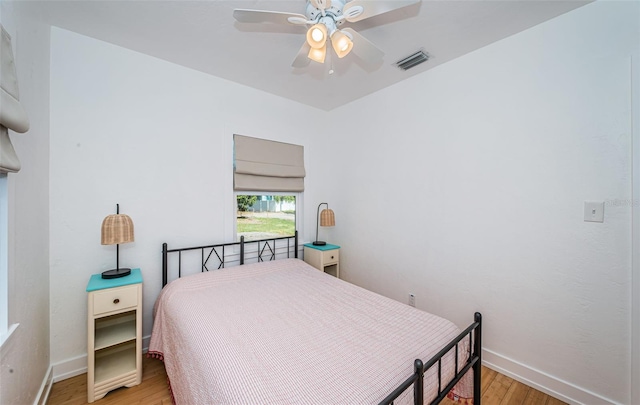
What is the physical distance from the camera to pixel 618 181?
1.54 metres

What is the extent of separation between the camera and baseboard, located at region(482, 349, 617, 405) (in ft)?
5.41

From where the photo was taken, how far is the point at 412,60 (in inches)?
90.3

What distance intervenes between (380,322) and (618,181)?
5.73ft

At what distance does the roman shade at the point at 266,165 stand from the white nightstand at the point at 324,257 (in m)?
0.80

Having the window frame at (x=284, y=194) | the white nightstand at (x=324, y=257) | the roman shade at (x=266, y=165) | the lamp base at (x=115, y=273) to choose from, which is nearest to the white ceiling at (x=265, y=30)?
the roman shade at (x=266, y=165)

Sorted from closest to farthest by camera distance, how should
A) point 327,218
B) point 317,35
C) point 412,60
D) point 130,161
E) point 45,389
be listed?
point 317,35
point 45,389
point 130,161
point 412,60
point 327,218

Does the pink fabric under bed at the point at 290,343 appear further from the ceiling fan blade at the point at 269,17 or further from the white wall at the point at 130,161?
the ceiling fan blade at the point at 269,17

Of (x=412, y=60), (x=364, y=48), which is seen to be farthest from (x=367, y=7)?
(x=412, y=60)

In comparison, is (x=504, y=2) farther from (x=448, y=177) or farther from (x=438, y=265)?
(x=438, y=265)

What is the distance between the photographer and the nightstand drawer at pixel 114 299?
171 cm

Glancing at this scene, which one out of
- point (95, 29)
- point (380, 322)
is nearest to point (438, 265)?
point (380, 322)

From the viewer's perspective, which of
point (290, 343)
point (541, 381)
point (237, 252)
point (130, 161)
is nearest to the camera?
point (290, 343)

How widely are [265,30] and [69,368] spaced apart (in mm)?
3059

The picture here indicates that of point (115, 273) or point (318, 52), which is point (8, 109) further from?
point (318, 52)
